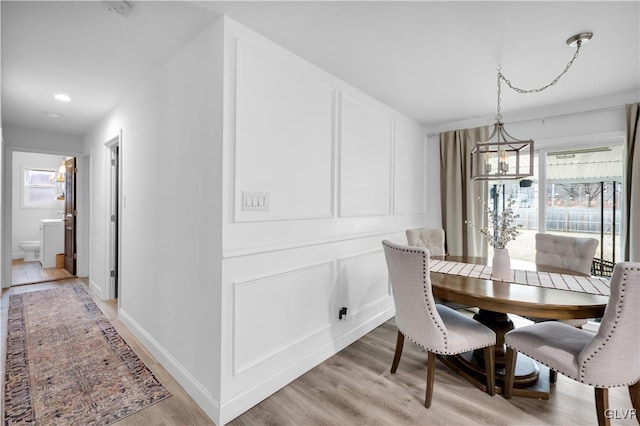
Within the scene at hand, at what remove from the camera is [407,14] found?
177cm

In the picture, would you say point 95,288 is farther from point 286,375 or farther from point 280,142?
point 280,142

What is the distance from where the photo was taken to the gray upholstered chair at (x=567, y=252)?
2463 millimetres

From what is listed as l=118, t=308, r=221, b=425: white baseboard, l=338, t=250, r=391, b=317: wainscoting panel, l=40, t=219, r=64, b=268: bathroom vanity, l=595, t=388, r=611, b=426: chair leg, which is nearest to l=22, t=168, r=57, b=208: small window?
l=40, t=219, r=64, b=268: bathroom vanity

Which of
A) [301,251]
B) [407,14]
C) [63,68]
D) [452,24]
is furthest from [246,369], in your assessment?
[63,68]

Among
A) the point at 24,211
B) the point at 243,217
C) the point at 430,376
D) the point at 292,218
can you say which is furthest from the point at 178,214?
the point at 24,211

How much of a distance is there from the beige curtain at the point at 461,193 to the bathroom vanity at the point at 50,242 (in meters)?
6.75

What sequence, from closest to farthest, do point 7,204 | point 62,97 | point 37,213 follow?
point 62,97, point 7,204, point 37,213

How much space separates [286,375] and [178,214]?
1.36 m

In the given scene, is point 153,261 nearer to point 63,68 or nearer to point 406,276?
point 63,68

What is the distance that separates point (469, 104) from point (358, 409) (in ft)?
10.1

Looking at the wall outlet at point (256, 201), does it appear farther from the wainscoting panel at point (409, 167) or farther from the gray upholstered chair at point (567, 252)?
the gray upholstered chair at point (567, 252)

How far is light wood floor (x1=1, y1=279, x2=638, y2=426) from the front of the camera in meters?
1.81

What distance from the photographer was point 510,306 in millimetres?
1732

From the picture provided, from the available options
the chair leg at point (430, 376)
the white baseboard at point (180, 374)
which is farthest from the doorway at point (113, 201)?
the chair leg at point (430, 376)
